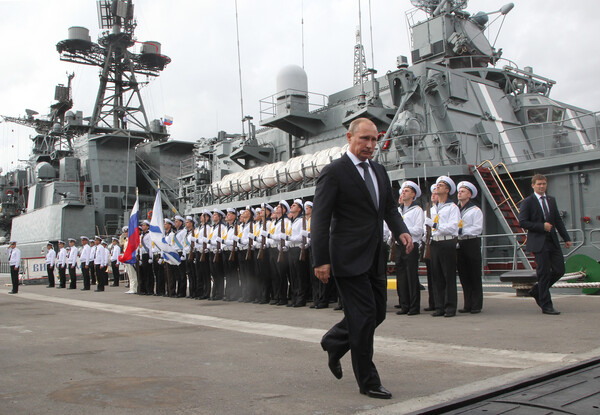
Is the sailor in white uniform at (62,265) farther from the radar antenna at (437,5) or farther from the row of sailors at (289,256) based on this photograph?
the radar antenna at (437,5)

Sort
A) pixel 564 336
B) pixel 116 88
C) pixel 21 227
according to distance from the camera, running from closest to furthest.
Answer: pixel 564 336
pixel 21 227
pixel 116 88

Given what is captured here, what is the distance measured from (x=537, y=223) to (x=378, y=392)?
4082mm

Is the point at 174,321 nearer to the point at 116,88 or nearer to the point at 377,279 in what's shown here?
the point at 377,279

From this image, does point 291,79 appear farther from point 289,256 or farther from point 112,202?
point 112,202

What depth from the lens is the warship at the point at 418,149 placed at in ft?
38.0

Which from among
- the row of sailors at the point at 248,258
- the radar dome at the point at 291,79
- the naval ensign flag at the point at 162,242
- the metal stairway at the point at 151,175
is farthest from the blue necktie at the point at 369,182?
the metal stairway at the point at 151,175

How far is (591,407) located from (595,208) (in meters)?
9.55

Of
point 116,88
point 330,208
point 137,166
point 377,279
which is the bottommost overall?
point 377,279

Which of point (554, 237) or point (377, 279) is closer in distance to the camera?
point (377, 279)

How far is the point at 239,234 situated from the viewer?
405 inches

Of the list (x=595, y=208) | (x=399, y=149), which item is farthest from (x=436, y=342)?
(x=399, y=149)

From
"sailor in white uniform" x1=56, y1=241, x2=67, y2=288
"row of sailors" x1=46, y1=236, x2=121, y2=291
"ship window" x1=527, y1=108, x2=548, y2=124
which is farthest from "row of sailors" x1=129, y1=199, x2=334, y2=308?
"ship window" x1=527, y1=108, x2=548, y2=124

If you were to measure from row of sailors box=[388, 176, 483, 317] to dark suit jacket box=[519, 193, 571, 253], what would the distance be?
0.58 metres

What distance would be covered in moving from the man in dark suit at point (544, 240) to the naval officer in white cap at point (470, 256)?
61cm
